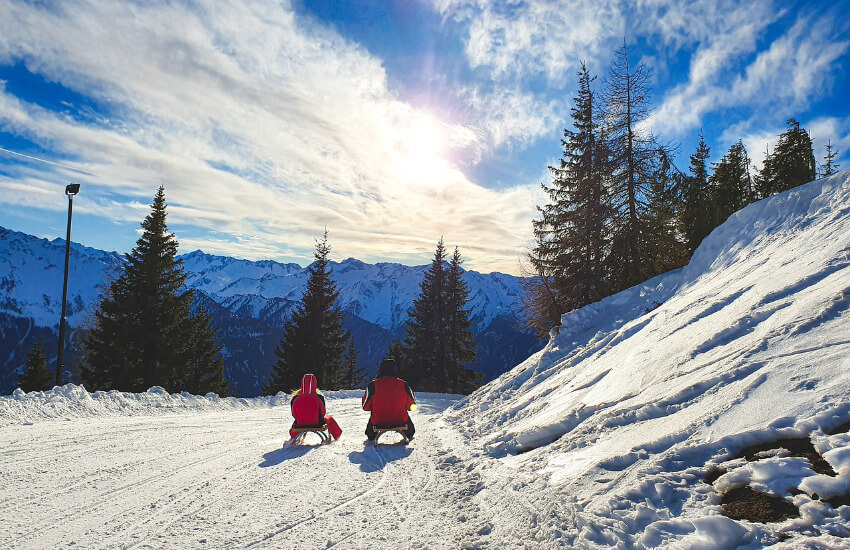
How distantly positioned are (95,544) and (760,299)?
805 centimetres

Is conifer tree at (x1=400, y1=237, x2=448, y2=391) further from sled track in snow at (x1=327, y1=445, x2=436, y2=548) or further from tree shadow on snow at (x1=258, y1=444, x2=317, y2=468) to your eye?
sled track in snow at (x1=327, y1=445, x2=436, y2=548)

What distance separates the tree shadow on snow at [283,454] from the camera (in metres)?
6.01

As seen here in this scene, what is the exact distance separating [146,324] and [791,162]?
43079 mm

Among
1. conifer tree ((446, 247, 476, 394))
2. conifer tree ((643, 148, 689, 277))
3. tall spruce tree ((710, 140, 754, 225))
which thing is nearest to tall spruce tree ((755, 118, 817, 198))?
tall spruce tree ((710, 140, 754, 225))

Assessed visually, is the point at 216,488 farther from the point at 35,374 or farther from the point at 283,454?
the point at 35,374

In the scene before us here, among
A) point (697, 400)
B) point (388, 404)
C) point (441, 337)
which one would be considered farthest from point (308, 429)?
point (441, 337)

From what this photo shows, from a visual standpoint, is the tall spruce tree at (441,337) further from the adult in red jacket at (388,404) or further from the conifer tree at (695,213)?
the adult in red jacket at (388,404)

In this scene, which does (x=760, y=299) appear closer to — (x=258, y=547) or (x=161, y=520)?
(x=258, y=547)

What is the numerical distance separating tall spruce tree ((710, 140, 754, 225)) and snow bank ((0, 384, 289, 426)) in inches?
1338

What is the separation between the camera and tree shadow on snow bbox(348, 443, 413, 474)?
5998mm

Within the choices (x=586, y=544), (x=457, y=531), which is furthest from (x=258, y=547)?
(x=586, y=544)

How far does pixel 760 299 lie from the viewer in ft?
18.5

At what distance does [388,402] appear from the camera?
7750 mm

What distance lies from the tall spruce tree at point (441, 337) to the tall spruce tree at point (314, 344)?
229 inches
